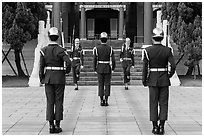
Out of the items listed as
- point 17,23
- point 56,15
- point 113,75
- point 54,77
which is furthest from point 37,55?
point 54,77

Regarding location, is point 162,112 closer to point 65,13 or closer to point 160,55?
point 160,55

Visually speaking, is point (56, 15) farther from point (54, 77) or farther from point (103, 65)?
point (54, 77)

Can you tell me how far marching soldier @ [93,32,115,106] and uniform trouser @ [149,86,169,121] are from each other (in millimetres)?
3396

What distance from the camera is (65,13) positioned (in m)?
26.2

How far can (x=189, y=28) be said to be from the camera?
1689 cm

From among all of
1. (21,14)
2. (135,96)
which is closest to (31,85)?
(21,14)

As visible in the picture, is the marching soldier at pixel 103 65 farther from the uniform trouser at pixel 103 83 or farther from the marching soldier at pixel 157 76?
the marching soldier at pixel 157 76

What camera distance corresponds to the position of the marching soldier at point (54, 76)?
739 cm

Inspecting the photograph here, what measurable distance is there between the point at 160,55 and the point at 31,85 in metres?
9.95

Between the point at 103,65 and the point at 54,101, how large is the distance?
134 inches

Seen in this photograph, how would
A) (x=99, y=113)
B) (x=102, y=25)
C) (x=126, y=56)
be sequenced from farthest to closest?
(x=102, y=25) < (x=126, y=56) < (x=99, y=113)

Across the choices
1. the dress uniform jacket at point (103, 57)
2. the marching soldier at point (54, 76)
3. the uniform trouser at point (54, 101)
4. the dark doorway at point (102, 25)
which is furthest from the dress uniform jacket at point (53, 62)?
the dark doorway at point (102, 25)

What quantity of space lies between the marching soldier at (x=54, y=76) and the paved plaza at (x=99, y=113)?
33 cm

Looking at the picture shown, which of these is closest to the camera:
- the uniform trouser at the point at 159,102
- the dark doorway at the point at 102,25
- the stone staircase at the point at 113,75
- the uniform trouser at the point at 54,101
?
the uniform trouser at the point at 159,102
